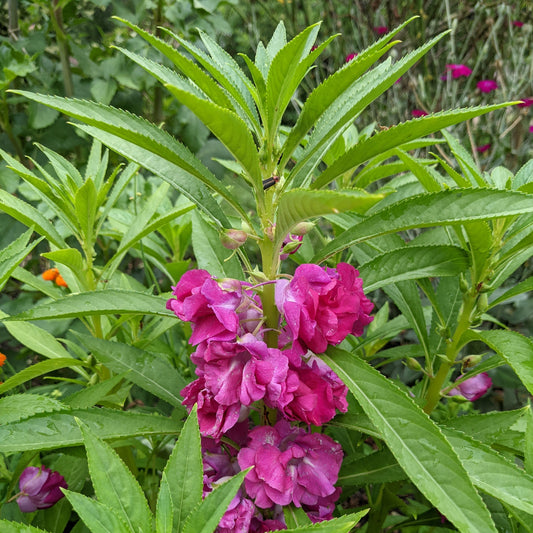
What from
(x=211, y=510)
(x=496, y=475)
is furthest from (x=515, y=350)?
(x=211, y=510)

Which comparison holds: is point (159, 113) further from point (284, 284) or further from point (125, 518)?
point (125, 518)

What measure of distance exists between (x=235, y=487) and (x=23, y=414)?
0.42 meters

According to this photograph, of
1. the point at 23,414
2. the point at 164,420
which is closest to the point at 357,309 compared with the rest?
the point at 164,420

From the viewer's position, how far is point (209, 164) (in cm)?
274

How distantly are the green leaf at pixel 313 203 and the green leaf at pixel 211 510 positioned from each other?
32 centimetres

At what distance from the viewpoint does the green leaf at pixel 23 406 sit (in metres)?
0.80

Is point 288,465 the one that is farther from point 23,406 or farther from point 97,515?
point 23,406

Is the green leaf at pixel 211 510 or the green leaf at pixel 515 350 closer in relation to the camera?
the green leaf at pixel 211 510

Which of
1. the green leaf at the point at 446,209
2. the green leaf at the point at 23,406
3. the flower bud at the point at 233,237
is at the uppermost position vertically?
the green leaf at the point at 446,209

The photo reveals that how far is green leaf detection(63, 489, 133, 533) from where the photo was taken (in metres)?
0.56

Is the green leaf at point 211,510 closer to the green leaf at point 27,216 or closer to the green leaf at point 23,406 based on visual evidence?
the green leaf at point 23,406

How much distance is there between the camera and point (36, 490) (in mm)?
1010

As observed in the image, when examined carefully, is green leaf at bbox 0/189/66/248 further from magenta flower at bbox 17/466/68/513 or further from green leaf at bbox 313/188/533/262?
green leaf at bbox 313/188/533/262

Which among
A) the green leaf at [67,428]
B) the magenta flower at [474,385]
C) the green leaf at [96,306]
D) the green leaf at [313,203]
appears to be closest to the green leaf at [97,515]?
the green leaf at [67,428]
